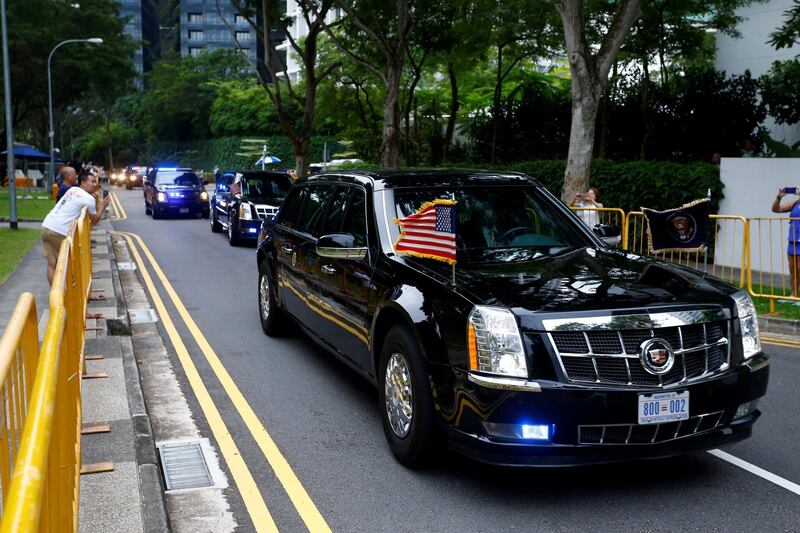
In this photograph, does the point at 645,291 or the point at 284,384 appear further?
the point at 284,384

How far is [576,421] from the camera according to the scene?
14.7ft

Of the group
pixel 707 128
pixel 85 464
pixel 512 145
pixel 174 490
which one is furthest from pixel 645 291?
pixel 512 145

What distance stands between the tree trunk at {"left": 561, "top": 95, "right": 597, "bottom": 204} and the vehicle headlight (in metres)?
11.1

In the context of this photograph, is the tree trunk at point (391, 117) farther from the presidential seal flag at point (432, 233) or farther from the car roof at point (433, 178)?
the presidential seal flag at point (432, 233)

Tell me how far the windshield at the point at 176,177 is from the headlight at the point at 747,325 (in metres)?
26.2

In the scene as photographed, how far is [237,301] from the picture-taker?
11.9 m

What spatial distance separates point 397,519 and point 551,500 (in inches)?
34.9

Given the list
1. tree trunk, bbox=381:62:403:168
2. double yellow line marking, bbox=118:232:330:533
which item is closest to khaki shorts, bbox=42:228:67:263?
double yellow line marking, bbox=118:232:330:533

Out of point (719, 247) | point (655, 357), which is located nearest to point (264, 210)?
point (719, 247)

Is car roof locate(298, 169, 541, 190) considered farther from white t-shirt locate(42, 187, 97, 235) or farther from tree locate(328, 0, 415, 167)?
tree locate(328, 0, 415, 167)

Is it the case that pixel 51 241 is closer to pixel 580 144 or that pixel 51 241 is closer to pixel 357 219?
pixel 357 219

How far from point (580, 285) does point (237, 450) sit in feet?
8.18

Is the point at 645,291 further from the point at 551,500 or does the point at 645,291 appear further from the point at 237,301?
the point at 237,301

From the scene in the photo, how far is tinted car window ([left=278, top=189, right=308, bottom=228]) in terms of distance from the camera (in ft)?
27.8
